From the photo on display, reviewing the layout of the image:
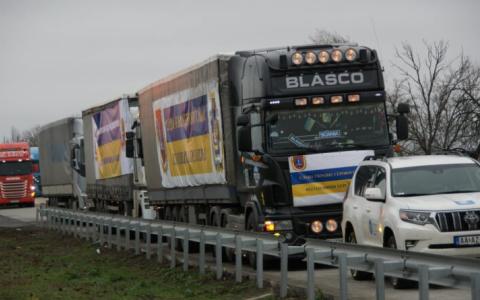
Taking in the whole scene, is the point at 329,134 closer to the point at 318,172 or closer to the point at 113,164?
the point at 318,172

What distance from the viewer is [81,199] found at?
152ft

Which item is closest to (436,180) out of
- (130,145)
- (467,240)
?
(467,240)

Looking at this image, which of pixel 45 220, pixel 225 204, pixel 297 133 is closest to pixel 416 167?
pixel 297 133

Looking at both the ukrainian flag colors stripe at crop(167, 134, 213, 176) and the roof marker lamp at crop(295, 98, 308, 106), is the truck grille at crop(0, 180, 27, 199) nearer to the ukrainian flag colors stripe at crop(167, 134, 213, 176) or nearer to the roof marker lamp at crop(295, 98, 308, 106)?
the ukrainian flag colors stripe at crop(167, 134, 213, 176)

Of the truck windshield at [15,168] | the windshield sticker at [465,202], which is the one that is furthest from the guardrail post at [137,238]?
the truck windshield at [15,168]

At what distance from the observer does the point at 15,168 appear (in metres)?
70.0

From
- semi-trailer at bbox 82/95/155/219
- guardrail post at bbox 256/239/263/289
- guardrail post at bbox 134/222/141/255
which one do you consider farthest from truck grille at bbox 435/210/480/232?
semi-trailer at bbox 82/95/155/219

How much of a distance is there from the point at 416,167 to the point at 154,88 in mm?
12383

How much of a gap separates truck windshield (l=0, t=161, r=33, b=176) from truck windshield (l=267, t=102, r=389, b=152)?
5260cm

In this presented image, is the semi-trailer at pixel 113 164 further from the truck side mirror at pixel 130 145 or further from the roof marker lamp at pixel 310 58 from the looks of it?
the roof marker lamp at pixel 310 58

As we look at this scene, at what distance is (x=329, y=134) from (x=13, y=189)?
176 ft

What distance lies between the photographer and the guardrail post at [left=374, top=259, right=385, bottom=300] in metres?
11.2

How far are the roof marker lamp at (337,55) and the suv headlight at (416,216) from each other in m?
5.26

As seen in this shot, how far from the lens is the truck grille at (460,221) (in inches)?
563
